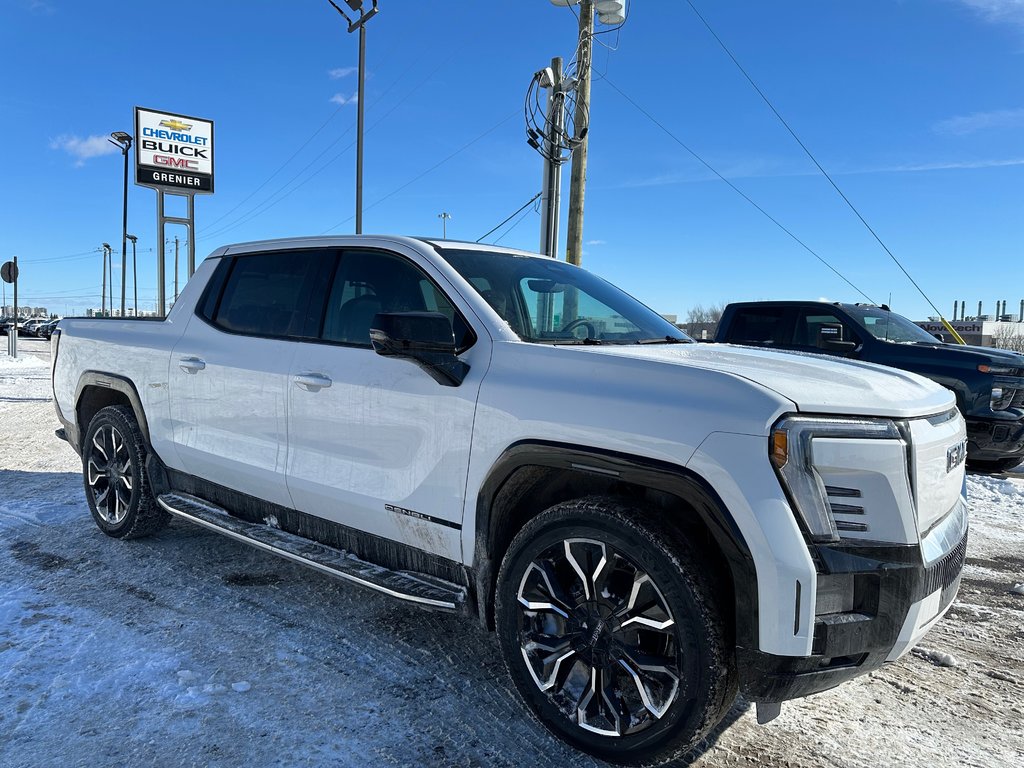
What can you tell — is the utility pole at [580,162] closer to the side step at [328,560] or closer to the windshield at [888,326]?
the windshield at [888,326]

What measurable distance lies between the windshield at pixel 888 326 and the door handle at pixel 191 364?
7.42 metres

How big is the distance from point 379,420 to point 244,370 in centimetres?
113

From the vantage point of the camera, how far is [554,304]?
145 inches

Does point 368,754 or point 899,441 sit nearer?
→ point 899,441

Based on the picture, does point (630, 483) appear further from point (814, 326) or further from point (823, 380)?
point (814, 326)

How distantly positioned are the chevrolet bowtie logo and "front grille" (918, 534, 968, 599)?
76.4 feet

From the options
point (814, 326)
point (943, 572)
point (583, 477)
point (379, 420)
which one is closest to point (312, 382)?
point (379, 420)

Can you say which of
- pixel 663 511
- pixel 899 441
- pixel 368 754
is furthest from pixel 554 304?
pixel 368 754

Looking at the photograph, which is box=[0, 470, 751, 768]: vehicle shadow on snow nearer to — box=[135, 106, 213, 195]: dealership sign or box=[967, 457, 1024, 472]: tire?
box=[967, 457, 1024, 472]: tire

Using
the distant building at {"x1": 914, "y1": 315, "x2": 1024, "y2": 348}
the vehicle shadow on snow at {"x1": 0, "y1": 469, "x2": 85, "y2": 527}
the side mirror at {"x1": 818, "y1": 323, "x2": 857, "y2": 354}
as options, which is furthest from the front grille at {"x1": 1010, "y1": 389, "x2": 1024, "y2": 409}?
the distant building at {"x1": 914, "y1": 315, "x2": 1024, "y2": 348}

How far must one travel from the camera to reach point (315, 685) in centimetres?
297

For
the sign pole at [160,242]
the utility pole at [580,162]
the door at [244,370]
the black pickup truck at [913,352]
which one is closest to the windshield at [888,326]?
the black pickup truck at [913,352]

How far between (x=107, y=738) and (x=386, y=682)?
1.01 meters

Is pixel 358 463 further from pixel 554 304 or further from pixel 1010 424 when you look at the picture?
pixel 1010 424
